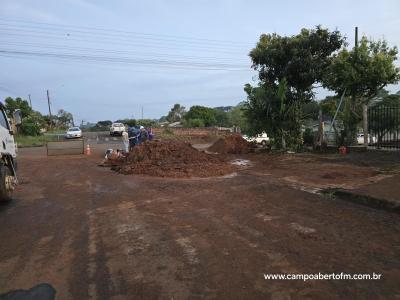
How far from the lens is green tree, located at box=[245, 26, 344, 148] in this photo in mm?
21484

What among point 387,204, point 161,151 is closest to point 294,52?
point 161,151

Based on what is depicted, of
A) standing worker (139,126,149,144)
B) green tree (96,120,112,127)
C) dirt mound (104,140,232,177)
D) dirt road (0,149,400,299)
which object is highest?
green tree (96,120,112,127)

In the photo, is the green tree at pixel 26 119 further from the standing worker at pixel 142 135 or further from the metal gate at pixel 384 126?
→ the metal gate at pixel 384 126

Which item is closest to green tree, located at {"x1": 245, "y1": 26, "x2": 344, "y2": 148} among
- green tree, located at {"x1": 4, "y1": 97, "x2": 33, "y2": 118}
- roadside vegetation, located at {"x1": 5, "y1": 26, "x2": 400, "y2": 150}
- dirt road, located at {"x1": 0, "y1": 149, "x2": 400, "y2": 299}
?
roadside vegetation, located at {"x1": 5, "y1": 26, "x2": 400, "y2": 150}

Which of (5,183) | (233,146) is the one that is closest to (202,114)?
(233,146)

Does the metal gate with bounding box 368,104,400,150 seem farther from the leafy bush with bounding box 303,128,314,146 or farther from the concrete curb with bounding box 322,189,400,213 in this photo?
the concrete curb with bounding box 322,189,400,213

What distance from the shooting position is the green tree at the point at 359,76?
1833 centimetres

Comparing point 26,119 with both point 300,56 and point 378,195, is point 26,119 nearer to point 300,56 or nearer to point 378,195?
point 300,56

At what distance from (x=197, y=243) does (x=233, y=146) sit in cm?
1933

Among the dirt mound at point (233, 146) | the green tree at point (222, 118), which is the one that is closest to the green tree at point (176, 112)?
the green tree at point (222, 118)

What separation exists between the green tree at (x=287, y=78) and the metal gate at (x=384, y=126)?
3.85m

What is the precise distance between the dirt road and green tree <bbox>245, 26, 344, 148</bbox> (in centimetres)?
1078

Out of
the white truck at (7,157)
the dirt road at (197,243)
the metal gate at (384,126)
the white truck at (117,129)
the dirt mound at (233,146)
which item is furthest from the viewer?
the white truck at (117,129)

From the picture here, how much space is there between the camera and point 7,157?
9.69 meters
